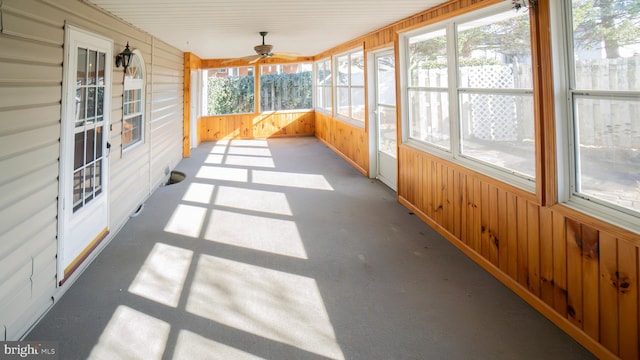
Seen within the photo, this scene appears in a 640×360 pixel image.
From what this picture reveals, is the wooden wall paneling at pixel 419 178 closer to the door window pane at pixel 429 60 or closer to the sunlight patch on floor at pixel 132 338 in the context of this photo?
the door window pane at pixel 429 60

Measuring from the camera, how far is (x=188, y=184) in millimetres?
5762

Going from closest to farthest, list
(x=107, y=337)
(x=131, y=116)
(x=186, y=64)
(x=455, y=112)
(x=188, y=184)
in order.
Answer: (x=107, y=337) < (x=455, y=112) < (x=131, y=116) < (x=188, y=184) < (x=186, y=64)

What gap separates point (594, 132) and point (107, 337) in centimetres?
298

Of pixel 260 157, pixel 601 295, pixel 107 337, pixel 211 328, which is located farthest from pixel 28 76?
pixel 260 157

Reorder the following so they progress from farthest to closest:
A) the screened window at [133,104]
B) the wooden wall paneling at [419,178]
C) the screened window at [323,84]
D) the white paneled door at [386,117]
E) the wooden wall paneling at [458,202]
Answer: the screened window at [323,84] < the white paneled door at [386,117] < the screened window at [133,104] < the wooden wall paneling at [419,178] < the wooden wall paneling at [458,202]

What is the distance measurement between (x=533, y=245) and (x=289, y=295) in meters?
1.68

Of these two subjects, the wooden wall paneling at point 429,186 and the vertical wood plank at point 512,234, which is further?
the wooden wall paneling at point 429,186

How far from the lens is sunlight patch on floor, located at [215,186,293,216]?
4543mm

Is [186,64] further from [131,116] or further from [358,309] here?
[358,309]

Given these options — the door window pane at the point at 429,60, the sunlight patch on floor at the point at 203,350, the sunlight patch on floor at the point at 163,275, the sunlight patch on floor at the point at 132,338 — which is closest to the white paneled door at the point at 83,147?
the sunlight patch on floor at the point at 163,275

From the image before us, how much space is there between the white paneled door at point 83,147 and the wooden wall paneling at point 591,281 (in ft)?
11.1

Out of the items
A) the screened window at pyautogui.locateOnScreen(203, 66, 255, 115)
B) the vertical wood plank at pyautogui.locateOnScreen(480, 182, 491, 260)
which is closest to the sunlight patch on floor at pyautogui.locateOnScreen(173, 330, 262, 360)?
the vertical wood plank at pyautogui.locateOnScreen(480, 182, 491, 260)

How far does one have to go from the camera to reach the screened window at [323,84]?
9188 mm

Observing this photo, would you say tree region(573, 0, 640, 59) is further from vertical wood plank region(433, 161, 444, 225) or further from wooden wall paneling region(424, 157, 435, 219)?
wooden wall paneling region(424, 157, 435, 219)
